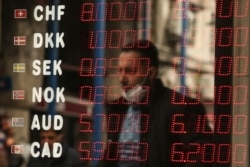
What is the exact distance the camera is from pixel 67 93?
5.08 metres

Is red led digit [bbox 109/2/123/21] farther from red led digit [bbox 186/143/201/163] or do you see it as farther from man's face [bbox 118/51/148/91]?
red led digit [bbox 186/143/201/163]

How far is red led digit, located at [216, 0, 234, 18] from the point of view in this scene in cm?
486

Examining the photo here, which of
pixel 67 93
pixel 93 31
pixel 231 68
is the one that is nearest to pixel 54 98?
pixel 67 93

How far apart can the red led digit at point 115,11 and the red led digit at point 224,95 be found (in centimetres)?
76

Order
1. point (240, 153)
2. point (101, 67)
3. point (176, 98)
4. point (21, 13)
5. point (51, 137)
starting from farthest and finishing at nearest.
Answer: point (21, 13) → point (51, 137) → point (101, 67) → point (176, 98) → point (240, 153)

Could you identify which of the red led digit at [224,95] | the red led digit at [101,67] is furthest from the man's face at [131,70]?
the red led digit at [224,95]

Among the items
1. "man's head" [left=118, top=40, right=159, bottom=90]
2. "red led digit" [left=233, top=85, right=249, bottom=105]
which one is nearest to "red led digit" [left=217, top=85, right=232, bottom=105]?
"red led digit" [left=233, top=85, right=249, bottom=105]

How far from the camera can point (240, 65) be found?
4.82 meters

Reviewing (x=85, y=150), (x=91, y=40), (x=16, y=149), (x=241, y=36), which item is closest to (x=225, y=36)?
(x=241, y=36)

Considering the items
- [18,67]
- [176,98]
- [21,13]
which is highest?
[21,13]

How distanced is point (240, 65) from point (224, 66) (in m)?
0.09

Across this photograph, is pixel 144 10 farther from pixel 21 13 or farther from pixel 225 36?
pixel 21 13

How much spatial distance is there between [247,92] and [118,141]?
0.82 m

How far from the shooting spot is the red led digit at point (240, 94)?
480 cm
